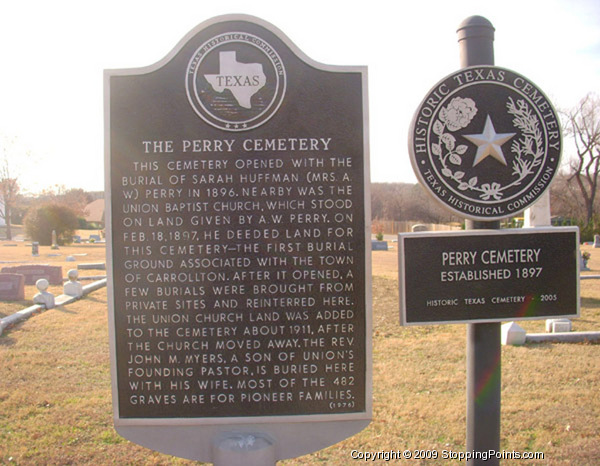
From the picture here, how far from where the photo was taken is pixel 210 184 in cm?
315

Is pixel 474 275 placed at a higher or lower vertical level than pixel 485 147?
lower

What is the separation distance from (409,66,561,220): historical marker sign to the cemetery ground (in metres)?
2.12

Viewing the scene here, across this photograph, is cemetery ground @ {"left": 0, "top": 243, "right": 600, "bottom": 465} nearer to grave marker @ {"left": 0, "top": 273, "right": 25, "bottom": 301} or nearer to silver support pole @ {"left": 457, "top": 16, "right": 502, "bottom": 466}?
silver support pole @ {"left": 457, "top": 16, "right": 502, "bottom": 466}

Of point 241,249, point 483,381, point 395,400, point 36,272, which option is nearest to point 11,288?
point 36,272

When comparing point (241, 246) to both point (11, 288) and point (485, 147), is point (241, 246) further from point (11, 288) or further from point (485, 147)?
point (11, 288)

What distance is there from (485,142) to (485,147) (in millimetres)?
32

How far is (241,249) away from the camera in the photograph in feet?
10.3

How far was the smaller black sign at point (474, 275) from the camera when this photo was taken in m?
3.22

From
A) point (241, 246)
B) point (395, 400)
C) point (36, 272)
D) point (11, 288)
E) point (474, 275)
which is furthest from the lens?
point (36, 272)

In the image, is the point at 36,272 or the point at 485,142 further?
the point at 36,272

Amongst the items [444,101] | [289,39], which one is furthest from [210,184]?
[444,101]

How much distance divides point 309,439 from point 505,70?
2.64 m

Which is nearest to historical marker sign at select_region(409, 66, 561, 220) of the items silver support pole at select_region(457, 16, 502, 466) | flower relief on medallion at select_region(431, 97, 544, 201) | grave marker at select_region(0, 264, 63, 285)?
flower relief on medallion at select_region(431, 97, 544, 201)

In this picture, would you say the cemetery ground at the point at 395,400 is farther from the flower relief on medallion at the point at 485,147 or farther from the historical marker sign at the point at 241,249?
the flower relief on medallion at the point at 485,147
